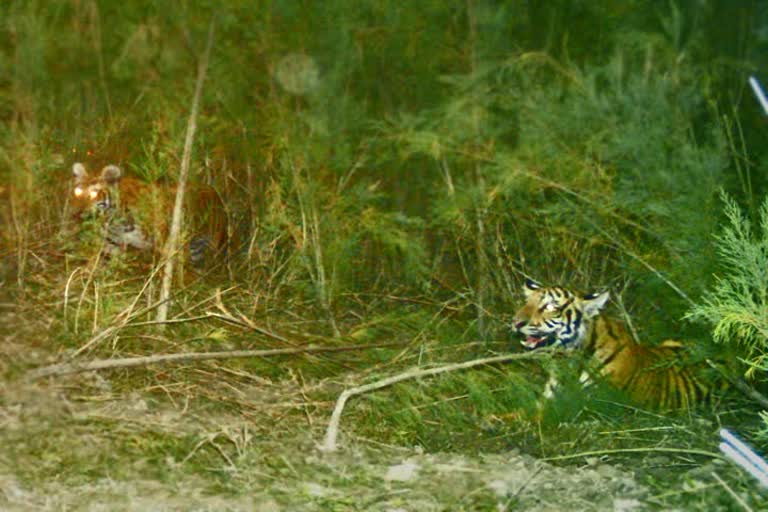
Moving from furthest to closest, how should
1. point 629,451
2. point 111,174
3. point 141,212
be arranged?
point 111,174 → point 141,212 → point 629,451

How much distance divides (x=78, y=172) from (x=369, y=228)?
132 cm

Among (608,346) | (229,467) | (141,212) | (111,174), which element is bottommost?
(608,346)

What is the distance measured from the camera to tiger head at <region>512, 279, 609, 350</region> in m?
3.28

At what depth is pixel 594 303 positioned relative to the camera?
3244 millimetres

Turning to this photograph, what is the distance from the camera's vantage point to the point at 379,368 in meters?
3.31

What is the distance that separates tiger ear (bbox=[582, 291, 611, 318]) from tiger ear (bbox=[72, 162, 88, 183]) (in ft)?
7.55

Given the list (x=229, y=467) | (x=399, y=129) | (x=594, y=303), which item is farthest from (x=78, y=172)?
(x=594, y=303)

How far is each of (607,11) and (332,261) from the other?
5.87ft

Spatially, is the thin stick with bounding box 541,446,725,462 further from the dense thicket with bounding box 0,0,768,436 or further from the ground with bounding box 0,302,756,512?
the dense thicket with bounding box 0,0,768,436

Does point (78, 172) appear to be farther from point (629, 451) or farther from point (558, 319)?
point (629, 451)

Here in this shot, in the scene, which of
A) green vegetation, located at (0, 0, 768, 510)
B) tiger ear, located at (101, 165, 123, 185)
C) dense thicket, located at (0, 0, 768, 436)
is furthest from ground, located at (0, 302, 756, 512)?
tiger ear, located at (101, 165, 123, 185)

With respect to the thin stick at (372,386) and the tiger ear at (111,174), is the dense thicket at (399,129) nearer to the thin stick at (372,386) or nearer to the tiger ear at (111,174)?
the tiger ear at (111,174)

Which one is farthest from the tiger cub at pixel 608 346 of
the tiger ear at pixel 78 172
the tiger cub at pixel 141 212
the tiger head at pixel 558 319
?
the tiger ear at pixel 78 172

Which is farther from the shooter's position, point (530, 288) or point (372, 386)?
point (530, 288)
